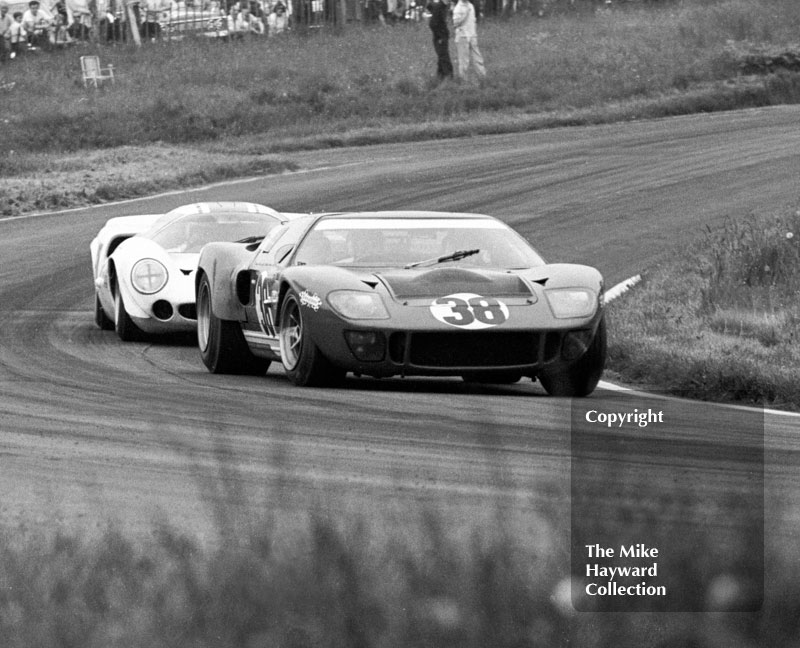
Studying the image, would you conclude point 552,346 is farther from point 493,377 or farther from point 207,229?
point 207,229

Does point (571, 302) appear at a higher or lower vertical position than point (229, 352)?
higher

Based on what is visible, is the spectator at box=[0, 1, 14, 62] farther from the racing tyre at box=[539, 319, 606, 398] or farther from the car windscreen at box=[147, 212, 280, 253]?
the racing tyre at box=[539, 319, 606, 398]

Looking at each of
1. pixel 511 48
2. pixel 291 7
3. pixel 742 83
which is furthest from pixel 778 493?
pixel 291 7

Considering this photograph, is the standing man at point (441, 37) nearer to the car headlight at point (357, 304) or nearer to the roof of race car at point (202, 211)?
the roof of race car at point (202, 211)

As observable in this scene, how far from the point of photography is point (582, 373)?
8164mm

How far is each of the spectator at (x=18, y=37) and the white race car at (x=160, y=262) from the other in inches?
980

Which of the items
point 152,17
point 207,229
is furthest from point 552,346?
point 152,17

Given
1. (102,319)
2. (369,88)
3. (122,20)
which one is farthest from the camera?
(122,20)

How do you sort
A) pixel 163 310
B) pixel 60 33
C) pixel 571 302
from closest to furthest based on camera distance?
pixel 571 302, pixel 163 310, pixel 60 33

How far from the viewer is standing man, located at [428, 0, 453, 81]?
30.1m

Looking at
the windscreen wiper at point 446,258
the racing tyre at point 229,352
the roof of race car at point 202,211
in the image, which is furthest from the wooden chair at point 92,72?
the windscreen wiper at point 446,258

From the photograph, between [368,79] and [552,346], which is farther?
[368,79]

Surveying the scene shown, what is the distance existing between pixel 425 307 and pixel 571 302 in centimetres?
80

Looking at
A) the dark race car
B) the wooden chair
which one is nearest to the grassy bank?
the wooden chair
